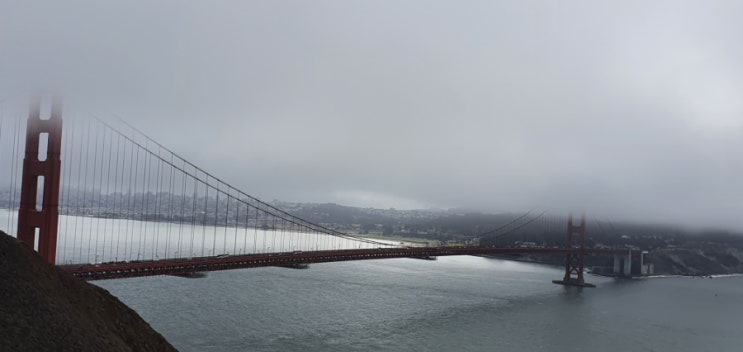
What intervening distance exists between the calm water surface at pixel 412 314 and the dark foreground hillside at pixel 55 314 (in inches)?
236

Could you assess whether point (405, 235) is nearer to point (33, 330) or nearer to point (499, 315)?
point (499, 315)

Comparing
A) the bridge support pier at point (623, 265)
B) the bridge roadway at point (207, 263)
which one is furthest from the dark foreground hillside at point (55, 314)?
the bridge support pier at point (623, 265)

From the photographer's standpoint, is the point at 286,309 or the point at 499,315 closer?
the point at 286,309

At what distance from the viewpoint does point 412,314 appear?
79.5 ft

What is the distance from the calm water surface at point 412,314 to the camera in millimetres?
18797

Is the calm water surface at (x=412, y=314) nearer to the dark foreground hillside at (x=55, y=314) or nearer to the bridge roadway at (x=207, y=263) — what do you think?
the bridge roadway at (x=207, y=263)

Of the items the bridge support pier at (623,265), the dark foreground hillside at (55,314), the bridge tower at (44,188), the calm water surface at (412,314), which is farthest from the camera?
the bridge support pier at (623,265)

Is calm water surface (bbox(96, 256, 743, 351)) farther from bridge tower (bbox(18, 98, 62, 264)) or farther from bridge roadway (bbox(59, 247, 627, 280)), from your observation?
bridge tower (bbox(18, 98, 62, 264))

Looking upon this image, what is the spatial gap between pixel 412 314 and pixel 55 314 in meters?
17.7

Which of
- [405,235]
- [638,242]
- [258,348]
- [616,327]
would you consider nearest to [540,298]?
[616,327]

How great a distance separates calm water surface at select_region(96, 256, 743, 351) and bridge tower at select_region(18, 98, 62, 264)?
4793mm

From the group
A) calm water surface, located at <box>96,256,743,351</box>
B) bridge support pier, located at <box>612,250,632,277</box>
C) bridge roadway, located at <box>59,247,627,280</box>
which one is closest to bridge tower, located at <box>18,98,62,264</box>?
bridge roadway, located at <box>59,247,627,280</box>

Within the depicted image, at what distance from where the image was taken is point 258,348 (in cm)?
1661

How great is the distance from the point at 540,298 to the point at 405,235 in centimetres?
6545
